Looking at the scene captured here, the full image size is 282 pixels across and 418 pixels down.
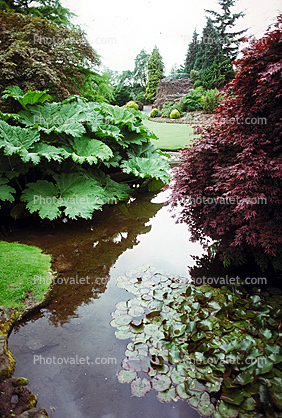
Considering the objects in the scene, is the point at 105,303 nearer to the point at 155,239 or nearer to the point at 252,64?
the point at 155,239

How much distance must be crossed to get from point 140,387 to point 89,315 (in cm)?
73

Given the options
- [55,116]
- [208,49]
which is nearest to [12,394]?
[55,116]

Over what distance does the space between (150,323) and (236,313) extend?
2.07ft

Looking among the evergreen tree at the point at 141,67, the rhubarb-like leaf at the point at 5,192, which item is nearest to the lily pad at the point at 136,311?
the rhubarb-like leaf at the point at 5,192

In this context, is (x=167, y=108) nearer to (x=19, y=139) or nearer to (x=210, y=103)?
(x=210, y=103)

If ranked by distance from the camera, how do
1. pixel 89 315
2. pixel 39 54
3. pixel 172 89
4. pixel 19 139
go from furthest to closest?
pixel 172 89 < pixel 39 54 < pixel 19 139 < pixel 89 315

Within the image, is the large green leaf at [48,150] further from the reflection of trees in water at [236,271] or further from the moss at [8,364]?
the moss at [8,364]

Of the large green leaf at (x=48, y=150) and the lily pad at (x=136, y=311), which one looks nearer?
the lily pad at (x=136, y=311)

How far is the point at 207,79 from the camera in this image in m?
17.9

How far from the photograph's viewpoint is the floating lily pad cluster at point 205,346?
1.44 m

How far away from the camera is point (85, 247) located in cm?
312

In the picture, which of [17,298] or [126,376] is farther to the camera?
[17,298]

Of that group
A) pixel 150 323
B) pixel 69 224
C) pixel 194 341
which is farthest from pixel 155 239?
pixel 194 341

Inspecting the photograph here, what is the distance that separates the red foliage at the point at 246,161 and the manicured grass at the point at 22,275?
142cm
